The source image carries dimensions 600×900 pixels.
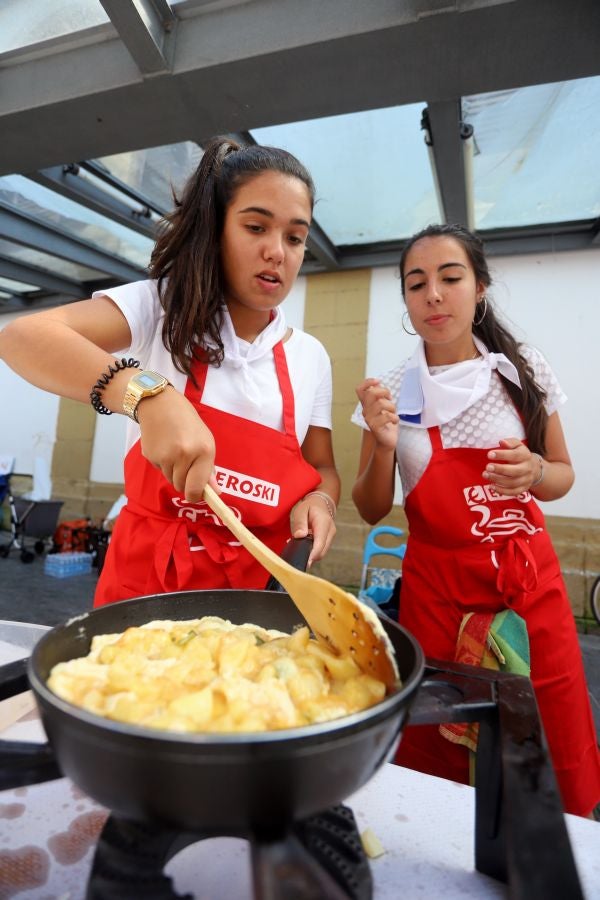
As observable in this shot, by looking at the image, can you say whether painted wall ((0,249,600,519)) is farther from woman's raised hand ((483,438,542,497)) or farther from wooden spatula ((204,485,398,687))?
wooden spatula ((204,485,398,687))

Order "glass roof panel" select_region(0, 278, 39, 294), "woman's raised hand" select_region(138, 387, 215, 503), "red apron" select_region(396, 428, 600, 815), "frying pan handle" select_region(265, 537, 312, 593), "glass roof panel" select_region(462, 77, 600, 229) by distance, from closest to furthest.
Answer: "woman's raised hand" select_region(138, 387, 215, 503)
"frying pan handle" select_region(265, 537, 312, 593)
"red apron" select_region(396, 428, 600, 815)
"glass roof panel" select_region(462, 77, 600, 229)
"glass roof panel" select_region(0, 278, 39, 294)

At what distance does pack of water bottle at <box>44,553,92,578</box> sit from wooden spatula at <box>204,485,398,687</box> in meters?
5.36

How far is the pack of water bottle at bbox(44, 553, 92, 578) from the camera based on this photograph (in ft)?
17.8

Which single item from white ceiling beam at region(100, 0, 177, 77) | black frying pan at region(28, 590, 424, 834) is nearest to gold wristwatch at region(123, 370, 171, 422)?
black frying pan at region(28, 590, 424, 834)

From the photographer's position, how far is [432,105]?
2.81 m

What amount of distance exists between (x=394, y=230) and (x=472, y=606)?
4268 millimetres

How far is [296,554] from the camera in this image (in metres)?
0.99

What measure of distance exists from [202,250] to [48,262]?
5.94m

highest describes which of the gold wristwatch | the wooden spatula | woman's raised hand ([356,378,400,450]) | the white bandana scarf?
the white bandana scarf

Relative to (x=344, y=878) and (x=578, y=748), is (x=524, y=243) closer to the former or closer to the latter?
(x=578, y=748)

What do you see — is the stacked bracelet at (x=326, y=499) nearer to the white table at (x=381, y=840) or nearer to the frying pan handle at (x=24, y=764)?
the white table at (x=381, y=840)

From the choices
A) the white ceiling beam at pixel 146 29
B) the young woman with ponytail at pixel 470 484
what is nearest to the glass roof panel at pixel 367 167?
the white ceiling beam at pixel 146 29

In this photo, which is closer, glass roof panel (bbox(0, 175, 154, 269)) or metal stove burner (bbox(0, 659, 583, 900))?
metal stove burner (bbox(0, 659, 583, 900))

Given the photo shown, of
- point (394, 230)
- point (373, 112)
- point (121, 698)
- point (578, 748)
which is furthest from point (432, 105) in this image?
point (121, 698)
